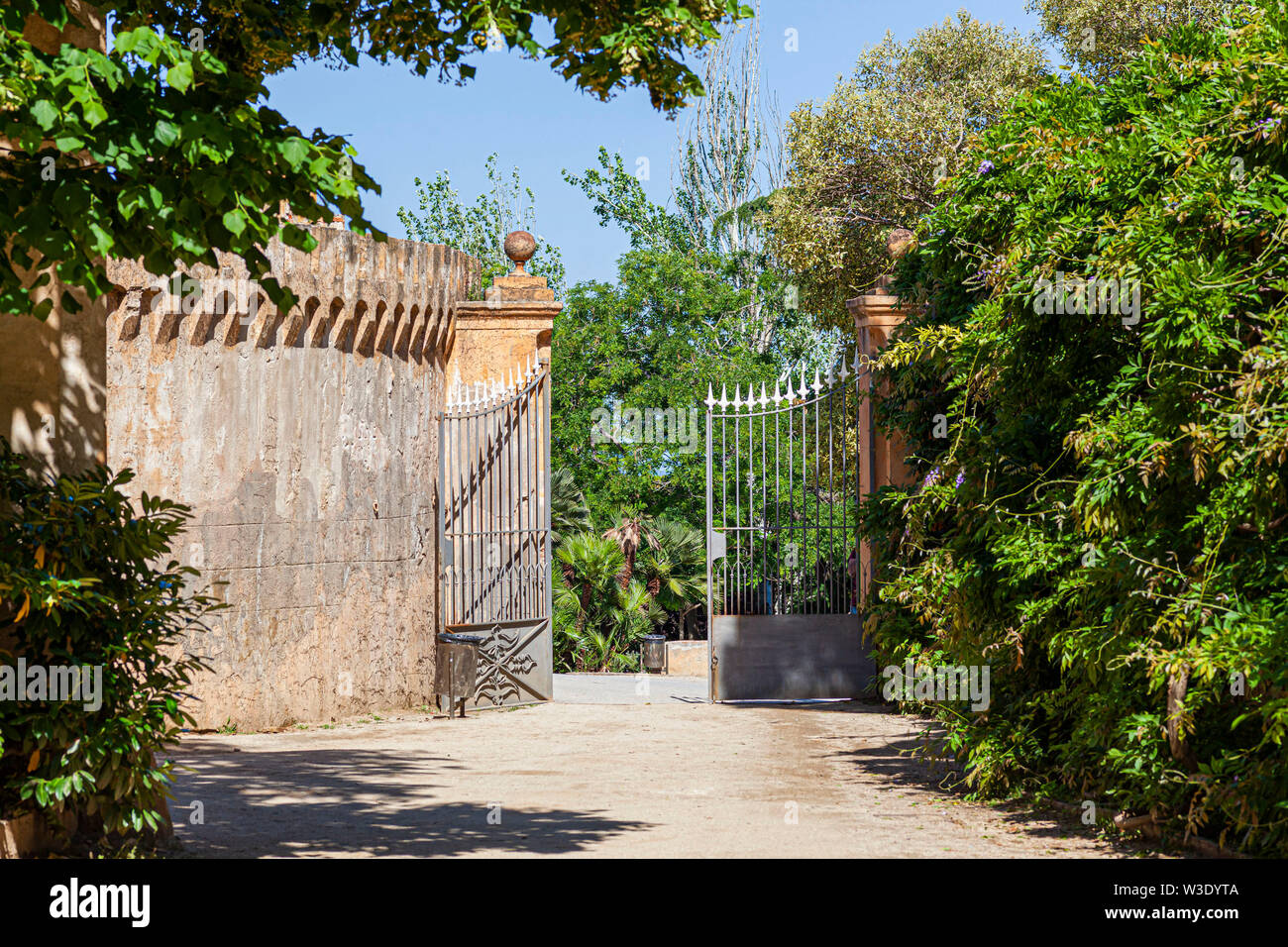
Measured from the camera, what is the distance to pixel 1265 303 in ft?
19.0

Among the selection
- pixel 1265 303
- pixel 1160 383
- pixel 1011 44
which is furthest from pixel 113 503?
pixel 1011 44

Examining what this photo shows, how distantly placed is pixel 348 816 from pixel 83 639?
212cm

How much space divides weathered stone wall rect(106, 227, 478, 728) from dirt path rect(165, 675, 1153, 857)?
578mm

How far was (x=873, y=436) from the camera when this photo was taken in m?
12.9

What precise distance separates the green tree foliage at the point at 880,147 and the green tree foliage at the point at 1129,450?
43.0 ft

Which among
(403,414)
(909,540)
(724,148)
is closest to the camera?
(909,540)

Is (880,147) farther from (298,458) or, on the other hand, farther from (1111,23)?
(298,458)

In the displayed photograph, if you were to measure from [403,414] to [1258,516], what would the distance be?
8.36 metres

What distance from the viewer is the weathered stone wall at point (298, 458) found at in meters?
10.5

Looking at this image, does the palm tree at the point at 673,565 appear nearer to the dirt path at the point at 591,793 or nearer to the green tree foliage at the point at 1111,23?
the green tree foliage at the point at 1111,23

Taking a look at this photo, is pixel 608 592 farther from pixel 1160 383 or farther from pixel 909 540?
pixel 1160 383

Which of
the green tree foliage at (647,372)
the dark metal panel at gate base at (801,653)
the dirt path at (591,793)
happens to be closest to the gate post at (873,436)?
the dark metal panel at gate base at (801,653)

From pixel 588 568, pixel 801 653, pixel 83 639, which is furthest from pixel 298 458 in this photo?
pixel 588 568

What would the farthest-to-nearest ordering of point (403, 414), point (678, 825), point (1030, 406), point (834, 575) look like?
point (834, 575) → point (403, 414) → point (1030, 406) → point (678, 825)
